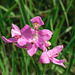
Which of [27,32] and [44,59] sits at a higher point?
[27,32]

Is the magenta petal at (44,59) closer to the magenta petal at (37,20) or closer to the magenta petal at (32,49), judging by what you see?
the magenta petal at (32,49)

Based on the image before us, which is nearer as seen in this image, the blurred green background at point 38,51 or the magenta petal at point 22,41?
the magenta petal at point 22,41

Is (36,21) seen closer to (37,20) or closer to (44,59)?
(37,20)

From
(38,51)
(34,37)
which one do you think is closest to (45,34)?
(34,37)

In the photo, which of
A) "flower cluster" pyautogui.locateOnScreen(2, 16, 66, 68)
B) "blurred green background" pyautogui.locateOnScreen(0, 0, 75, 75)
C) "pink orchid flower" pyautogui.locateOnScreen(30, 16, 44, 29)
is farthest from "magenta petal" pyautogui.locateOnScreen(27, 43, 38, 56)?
"blurred green background" pyautogui.locateOnScreen(0, 0, 75, 75)

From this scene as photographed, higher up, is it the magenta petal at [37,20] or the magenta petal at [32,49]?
the magenta petal at [37,20]

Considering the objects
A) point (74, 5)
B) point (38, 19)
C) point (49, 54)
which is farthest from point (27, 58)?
point (74, 5)

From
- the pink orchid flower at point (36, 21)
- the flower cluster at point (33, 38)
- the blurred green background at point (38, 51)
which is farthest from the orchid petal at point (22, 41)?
the blurred green background at point (38, 51)

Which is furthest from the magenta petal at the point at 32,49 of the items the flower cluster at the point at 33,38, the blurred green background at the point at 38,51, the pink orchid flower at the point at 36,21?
the blurred green background at the point at 38,51
